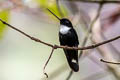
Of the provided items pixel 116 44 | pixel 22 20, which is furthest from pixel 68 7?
pixel 22 20

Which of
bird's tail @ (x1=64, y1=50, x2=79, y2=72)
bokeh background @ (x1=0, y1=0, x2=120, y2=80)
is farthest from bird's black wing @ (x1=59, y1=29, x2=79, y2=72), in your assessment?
bokeh background @ (x1=0, y1=0, x2=120, y2=80)

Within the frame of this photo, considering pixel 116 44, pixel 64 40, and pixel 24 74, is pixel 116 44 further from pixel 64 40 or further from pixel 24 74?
pixel 24 74

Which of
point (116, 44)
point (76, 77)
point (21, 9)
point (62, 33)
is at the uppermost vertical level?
point (62, 33)

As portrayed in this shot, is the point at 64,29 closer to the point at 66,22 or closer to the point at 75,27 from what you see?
the point at 66,22

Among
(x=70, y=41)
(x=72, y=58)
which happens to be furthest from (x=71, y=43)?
(x=72, y=58)

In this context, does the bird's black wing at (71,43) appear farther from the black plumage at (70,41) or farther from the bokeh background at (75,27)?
the bokeh background at (75,27)

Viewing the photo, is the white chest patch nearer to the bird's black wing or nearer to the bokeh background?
the bird's black wing

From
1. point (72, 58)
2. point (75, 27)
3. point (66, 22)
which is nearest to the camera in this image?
point (72, 58)

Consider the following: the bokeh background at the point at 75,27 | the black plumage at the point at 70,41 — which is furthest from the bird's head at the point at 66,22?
the bokeh background at the point at 75,27
